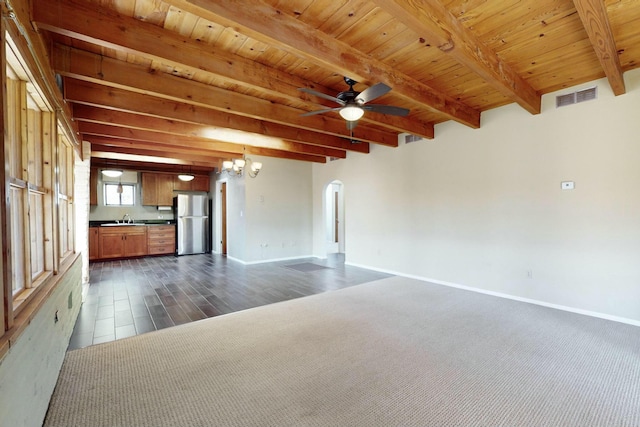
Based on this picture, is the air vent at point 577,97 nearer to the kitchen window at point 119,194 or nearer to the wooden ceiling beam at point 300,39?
the wooden ceiling beam at point 300,39

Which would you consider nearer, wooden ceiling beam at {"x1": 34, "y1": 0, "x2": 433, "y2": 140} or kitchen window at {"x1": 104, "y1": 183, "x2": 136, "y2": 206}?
wooden ceiling beam at {"x1": 34, "y1": 0, "x2": 433, "y2": 140}

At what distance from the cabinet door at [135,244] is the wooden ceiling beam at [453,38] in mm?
8190

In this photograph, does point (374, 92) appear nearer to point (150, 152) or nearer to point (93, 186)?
point (150, 152)

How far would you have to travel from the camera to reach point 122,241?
7.63 metres

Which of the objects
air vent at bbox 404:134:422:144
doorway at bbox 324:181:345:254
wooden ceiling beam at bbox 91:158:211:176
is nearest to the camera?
air vent at bbox 404:134:422:144

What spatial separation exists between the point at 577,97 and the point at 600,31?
5.72ft

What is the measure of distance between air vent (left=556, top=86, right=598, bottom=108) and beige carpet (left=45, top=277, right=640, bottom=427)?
259 centimetres

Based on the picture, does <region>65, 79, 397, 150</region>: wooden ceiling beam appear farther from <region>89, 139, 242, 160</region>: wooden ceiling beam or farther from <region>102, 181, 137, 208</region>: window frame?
<region>102, 181, 137, 208</region>: window frame

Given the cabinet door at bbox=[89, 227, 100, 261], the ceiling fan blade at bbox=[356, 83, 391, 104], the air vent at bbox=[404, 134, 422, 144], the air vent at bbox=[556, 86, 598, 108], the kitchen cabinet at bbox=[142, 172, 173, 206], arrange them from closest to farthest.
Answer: the ceiling fan blade at bbox=[356, 83, 391, 104]
the air vent at bbox=[556, 86, 598, 108]
the air vent at bbox=[404, 134, 422, 144]
the cabinet door at bbox=[89, 227, 100, 261]
the kitchen cabinet at bbox=[142, 172, 173, 206]

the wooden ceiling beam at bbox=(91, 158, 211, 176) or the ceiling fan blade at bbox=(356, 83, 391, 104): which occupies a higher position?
the wooden ceiling beam at bbox=(91, 158, 211, 176)

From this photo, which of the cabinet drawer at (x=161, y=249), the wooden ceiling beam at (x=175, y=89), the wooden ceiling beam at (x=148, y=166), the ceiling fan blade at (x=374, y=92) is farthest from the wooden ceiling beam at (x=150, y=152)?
the ceiling fan blade at (x=374, y=92)

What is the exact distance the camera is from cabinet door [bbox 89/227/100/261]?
23.8 feet

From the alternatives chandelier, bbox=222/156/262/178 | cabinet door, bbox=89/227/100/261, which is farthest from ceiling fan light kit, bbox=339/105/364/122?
cabinet door, bbox=89/227/100/261

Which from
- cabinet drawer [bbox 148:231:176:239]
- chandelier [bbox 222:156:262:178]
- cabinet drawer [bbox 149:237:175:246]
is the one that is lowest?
cabinet drawer [bbox 149:237:175:246]
